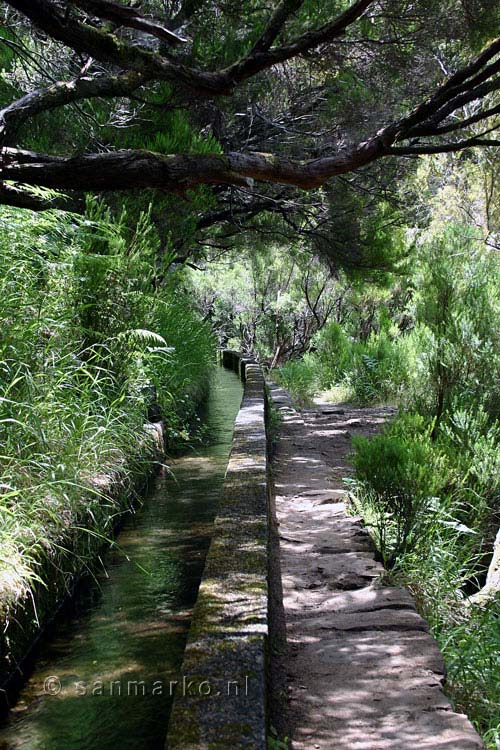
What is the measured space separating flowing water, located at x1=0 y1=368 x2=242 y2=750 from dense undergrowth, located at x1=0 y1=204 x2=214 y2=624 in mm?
275

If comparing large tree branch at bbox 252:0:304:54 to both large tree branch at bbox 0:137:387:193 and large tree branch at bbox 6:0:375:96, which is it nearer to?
large tree branch at bbox 6:0:375:96

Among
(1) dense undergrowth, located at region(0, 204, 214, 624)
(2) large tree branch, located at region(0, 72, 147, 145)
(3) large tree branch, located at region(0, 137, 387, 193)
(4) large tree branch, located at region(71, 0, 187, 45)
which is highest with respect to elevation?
(2) large tree branch, located at region(0, 72, 147, 145)

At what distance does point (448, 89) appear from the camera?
→ 14.9ft

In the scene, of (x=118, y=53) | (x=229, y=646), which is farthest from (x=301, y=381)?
(x=229, y=646)

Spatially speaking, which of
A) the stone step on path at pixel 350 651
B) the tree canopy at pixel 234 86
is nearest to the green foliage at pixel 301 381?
the tree canopy at pixel 234 86

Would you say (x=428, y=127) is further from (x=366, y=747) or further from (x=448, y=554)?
(x=366, y=747)

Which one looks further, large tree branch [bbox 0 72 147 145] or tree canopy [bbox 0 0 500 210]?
large tree branch [bbox 0 72 147 145]

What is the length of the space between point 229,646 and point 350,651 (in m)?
0.93

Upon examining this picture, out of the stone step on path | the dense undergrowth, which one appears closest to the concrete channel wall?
the stone step on path

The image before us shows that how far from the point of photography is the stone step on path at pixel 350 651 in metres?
2.57

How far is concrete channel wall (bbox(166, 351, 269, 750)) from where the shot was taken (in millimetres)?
2078

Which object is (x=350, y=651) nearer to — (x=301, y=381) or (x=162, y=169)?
(x=162, y=169)

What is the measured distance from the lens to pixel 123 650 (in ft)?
11.1

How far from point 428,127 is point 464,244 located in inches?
150
